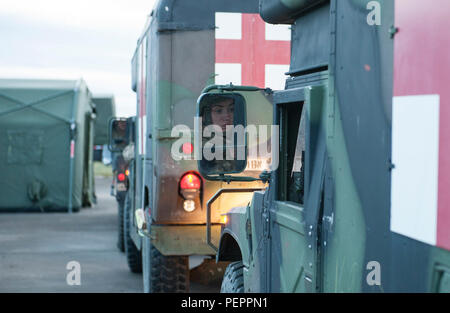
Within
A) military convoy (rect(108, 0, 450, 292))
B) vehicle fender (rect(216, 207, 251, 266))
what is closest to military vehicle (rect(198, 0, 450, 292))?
military convoy (rect(108, 0, 450, 292))

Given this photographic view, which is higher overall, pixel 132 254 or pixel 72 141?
pixel 72 141

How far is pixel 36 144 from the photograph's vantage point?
1886 centimetres

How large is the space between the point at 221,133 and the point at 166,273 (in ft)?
11.1

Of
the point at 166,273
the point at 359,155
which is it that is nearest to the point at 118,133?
the point at 166,273

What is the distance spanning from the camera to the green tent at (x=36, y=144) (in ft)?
61.9

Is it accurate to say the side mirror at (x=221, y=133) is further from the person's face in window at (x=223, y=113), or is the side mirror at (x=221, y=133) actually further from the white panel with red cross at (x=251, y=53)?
the white panel with red cross at (x=251, y=53)

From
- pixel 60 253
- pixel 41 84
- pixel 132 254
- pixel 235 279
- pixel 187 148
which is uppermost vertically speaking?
pixel 41 84

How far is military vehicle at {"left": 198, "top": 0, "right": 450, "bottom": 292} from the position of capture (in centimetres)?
238

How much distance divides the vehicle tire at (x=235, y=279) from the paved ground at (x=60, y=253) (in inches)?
173

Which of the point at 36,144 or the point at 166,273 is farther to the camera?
the point at 36,144

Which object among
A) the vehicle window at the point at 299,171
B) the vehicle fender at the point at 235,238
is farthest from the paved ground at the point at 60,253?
the vehicle window at the point at 299,171

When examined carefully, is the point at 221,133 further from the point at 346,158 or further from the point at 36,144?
the point at 36,144

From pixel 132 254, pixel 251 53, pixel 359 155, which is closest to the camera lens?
pixel 359 155

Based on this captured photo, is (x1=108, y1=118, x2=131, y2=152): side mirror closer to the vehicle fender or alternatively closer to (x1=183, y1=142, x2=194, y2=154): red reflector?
(x1=183, y1=142, x2=194, y2=154): red reflector
